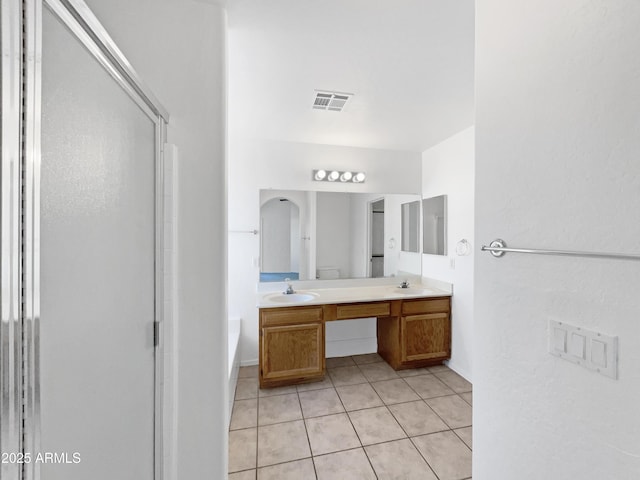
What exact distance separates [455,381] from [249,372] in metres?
2.00

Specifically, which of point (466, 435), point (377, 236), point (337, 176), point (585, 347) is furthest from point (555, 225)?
point (377, 236)

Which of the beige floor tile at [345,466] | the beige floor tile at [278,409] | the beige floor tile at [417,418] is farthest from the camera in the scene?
the beige floor tile at [278,409]

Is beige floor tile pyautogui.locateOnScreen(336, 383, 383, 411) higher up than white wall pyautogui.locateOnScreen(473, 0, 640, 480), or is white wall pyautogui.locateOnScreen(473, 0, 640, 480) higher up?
white wall pyautogui.locateOnScreen(473, 0, 640, 480)

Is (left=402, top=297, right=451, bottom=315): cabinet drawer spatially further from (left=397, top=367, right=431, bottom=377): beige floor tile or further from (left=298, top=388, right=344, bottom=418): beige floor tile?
(left=298, top=388, right=344, bottom=418): beige floor tile

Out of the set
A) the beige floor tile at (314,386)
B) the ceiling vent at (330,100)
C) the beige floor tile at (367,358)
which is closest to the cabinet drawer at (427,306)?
the beige floor tile at (367,358)

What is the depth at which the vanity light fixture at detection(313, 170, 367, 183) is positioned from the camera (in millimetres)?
3033

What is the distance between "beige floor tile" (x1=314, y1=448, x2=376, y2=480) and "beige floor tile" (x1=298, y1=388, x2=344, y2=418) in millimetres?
422

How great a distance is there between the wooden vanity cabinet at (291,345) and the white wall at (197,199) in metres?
1.07

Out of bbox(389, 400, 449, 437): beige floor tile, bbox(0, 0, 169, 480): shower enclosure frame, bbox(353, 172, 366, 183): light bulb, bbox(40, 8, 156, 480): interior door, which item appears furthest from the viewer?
bbox(353, 172, 366, 183): light bulb

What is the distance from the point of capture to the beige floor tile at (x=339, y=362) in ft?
9.79

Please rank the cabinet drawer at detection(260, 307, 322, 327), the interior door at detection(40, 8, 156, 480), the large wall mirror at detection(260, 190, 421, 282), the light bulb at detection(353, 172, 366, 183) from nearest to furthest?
the interior door at detection(40, 8, 156, 480), the cabinet drawer at detection(260, 307, 322, 327), the large wall mirror at detection(260, 190, 421, 282), the light bulb at detection(353, 172, 366, 183)

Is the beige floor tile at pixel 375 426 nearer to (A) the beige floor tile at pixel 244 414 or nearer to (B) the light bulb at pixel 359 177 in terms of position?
(A) the beige floor tile at pixel 244 414

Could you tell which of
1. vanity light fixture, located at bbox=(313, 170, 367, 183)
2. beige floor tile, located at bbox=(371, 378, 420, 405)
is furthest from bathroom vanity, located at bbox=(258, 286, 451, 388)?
vanity light fixture, located at bbox=(313, 170, 367, 183)

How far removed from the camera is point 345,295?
111 inches
